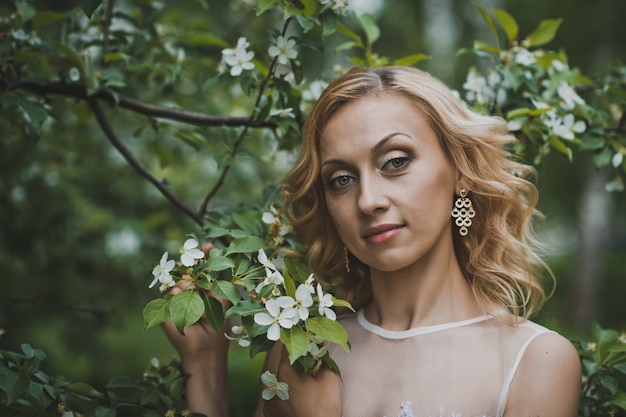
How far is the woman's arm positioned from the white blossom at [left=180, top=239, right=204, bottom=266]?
1.66ft

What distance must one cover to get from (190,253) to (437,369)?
32.2 inches

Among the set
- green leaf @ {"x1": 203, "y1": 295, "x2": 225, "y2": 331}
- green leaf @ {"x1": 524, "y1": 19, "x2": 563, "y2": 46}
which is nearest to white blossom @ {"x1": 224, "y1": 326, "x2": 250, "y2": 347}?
green leaf @ {"x1": 203, "y1": 295, "x2": 225, "y2": 331}

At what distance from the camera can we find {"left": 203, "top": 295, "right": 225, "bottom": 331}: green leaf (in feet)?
5.95

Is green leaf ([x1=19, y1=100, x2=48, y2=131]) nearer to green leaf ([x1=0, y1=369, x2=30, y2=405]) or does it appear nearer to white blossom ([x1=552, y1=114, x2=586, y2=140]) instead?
green leaf ([x1=0, y1=369, x2=30, y2=405])

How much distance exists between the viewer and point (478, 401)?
1926 mm

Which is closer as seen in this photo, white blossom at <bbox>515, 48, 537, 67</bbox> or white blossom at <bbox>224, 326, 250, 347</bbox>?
white blossom at <bbox>224, 326, 250, 347</bbox>

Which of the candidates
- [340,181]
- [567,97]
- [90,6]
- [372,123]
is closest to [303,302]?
[340,181]

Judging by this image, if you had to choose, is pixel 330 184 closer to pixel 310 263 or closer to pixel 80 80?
pixel 310 263

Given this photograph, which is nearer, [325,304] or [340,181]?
[325,304]

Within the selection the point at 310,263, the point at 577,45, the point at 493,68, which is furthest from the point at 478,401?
the point at 577,45

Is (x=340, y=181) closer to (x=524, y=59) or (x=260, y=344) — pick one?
(x=260, y=344)

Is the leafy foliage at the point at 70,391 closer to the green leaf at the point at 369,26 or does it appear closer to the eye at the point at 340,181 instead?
the eye at the point at 340,181

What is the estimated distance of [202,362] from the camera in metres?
2.26

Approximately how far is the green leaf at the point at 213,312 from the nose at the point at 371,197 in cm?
52
